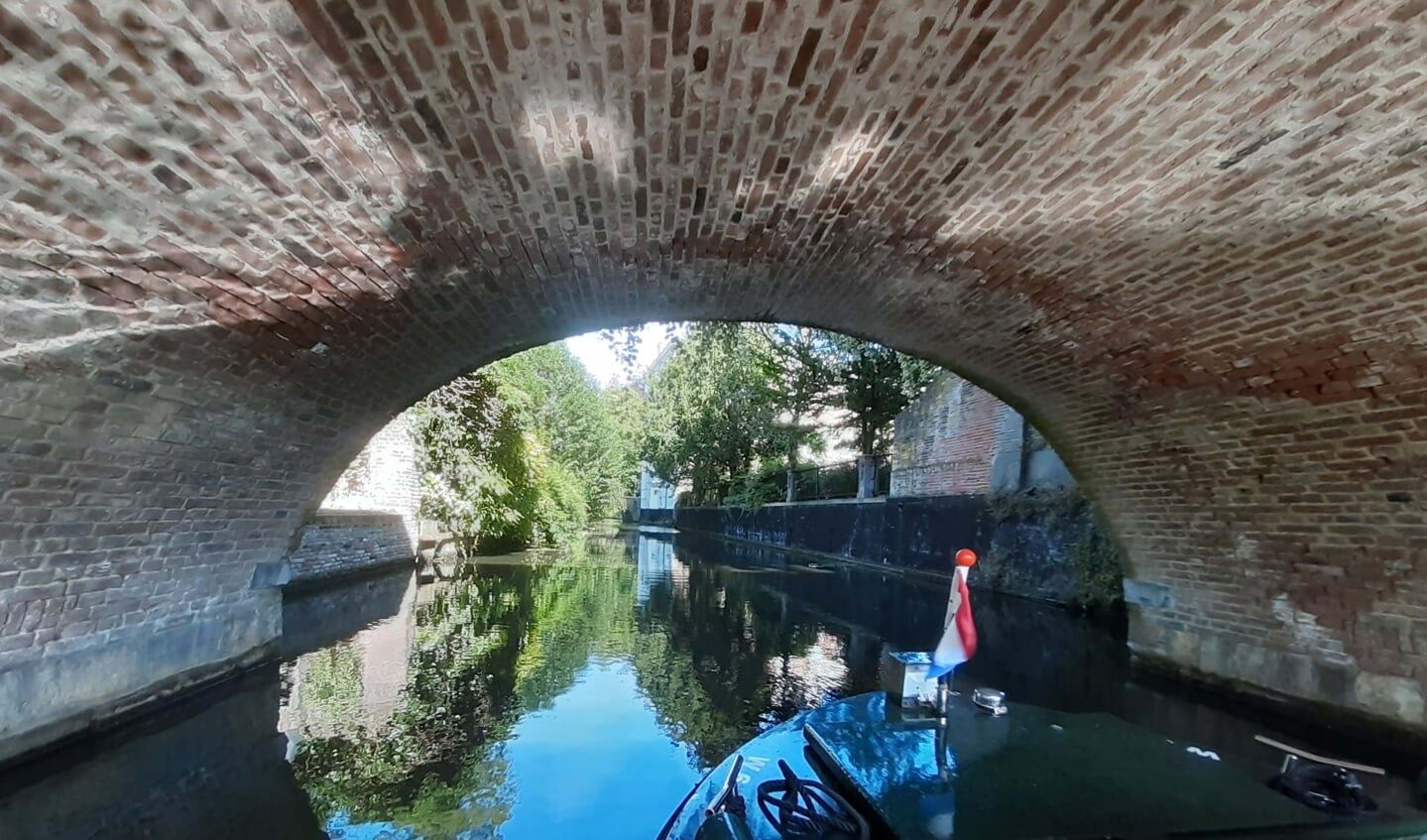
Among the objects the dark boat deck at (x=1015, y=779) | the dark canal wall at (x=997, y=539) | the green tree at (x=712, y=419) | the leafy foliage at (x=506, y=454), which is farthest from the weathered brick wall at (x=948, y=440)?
the dark boat deck at (x=1015, y=779)

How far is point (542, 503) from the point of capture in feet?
66.5

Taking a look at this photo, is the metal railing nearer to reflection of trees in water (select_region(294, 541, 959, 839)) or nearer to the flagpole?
reflection of trees in water (select_region(294, 541, 959, 839))

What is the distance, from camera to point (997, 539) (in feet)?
42.7

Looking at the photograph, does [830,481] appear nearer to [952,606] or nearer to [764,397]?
[764,397]

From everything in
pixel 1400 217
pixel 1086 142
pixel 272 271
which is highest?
pixel 1086 142

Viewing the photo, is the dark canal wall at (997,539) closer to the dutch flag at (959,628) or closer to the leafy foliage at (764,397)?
the leafy foliage at (764,397)

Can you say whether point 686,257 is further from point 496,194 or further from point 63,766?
point 63,766

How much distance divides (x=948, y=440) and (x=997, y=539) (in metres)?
2.76

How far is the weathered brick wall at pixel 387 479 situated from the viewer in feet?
42.1

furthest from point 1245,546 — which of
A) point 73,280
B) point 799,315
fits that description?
point 73,280

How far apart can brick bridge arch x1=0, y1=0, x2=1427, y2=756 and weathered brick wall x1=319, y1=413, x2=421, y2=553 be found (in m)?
6.37

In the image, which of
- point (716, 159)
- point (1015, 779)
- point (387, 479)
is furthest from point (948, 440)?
point (1015, 779)

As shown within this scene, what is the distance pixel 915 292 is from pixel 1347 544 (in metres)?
3.77

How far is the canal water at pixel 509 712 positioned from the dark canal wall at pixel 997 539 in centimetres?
81
